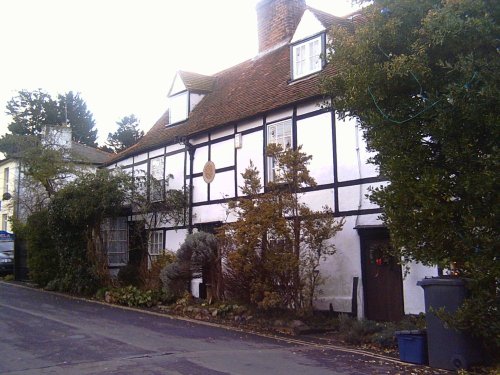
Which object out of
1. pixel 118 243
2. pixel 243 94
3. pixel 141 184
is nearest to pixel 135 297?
pixel 141 184

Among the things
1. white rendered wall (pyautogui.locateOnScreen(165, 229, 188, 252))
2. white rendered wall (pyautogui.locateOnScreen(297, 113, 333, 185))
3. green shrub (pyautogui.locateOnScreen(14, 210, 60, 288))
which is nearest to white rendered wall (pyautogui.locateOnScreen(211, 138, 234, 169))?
white rendered wall (pyautogui.locateOnScreen(165, 229, 188, 252))

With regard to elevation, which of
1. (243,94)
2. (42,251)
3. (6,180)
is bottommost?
(42,251)

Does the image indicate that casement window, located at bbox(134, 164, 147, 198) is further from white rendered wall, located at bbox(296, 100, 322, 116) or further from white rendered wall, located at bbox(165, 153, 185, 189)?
white rendered wall, located at bbox(296, 100, 322, 116)

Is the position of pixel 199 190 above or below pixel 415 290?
above

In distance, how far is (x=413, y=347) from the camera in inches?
334

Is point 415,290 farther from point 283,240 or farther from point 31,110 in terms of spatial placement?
point 31,110

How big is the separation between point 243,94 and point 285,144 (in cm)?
397

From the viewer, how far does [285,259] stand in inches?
463

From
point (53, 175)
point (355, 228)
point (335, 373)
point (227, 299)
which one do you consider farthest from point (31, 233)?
point (335, 373)

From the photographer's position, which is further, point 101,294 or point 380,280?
point 101,294

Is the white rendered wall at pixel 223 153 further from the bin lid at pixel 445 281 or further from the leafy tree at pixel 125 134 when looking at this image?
the leafy tree at pixel 125 134

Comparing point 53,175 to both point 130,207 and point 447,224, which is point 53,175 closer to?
point 130,207

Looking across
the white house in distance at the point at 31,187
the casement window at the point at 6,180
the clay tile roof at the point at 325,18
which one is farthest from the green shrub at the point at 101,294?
the casement window at the point at 6,180

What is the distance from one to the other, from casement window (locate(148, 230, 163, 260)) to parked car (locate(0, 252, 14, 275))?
11.0 m
